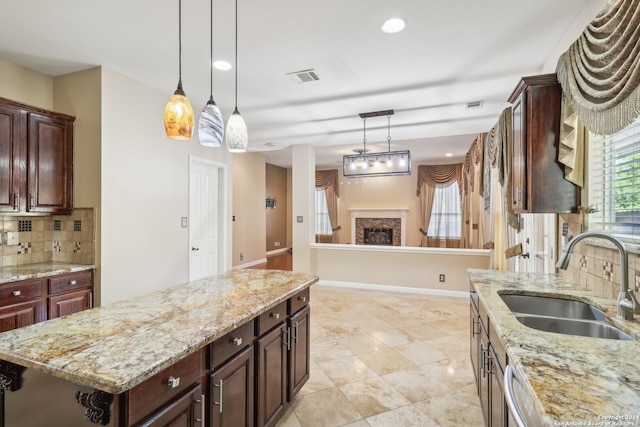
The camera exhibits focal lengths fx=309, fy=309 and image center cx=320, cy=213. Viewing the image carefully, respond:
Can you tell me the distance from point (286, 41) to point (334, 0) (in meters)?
0.60

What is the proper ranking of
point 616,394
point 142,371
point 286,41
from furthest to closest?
point 286,41
point 142,371
point 616,394

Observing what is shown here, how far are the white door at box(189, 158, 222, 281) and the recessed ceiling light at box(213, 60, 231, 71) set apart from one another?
143cm

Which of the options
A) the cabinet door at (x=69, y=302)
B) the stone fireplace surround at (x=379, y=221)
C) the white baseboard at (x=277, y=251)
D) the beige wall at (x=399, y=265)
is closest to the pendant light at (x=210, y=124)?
the cabinet door at (x=69, y=302)

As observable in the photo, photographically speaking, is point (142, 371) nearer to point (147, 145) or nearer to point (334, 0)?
point (334, 0)

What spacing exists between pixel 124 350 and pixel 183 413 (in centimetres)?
34

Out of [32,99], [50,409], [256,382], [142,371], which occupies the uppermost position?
[32,99]

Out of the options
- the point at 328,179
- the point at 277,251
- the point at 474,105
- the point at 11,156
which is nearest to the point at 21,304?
the point at 11,156

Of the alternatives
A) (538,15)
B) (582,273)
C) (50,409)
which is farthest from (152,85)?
(582,273)

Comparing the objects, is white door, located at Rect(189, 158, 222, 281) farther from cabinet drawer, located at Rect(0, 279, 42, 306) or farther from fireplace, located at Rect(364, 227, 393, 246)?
fireplace, located at Rect(364, 227, 393, 246)

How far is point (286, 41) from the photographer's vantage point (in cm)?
249

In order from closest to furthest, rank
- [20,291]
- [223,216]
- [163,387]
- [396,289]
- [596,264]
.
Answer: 1. [163,387]
2. [596,264]
3. [20,291]
4. [223,216]
5. [396,289]

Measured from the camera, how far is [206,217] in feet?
14.3

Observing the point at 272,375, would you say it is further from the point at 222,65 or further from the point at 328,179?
the point at 328,179

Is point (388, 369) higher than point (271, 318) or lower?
lower
